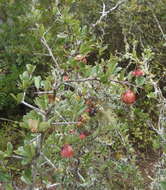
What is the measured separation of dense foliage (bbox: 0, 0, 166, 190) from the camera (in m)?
1.43

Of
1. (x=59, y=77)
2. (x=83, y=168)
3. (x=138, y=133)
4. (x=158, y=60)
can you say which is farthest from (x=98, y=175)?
(x=158, y=60)

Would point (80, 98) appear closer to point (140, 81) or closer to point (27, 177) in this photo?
point (140, 81)

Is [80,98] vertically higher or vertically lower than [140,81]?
lower

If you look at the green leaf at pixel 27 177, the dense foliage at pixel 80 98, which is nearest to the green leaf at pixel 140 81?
the dense foliage at pixel 80 98

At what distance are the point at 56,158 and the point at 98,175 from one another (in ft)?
1.46

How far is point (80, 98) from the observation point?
6.70 feet

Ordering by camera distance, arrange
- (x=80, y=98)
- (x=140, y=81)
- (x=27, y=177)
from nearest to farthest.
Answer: (x=27, y=177), (x=140, y=81), (x=80, y=98)

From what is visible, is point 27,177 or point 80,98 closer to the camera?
point 27,177

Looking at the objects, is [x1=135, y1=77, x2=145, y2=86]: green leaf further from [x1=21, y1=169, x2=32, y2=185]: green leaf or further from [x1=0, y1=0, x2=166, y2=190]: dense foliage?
[x1=21, y1=169, x2=32, y2=185]: green leaf

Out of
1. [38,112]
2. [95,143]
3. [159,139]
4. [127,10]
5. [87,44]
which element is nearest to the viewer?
[38,112]

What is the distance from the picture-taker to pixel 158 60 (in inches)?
182

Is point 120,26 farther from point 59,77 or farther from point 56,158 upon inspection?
point 59,77

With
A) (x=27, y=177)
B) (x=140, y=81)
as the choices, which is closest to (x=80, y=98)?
(x=140, y=81)

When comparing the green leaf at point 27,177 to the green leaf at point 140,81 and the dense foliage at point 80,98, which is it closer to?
the dense foliage at point 80,98
